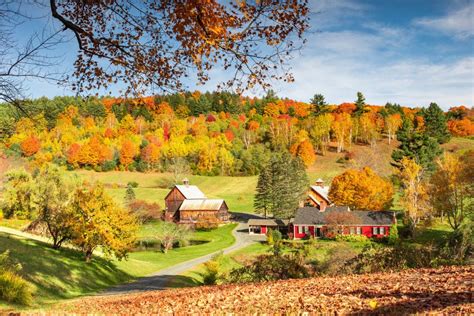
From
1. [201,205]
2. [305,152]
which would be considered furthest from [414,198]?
[305,152]

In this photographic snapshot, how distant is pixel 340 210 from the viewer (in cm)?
5744

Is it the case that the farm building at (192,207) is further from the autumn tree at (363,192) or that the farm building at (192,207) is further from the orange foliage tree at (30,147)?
the orange foliage tree at (30,147)

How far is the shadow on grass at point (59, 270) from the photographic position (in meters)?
22.1

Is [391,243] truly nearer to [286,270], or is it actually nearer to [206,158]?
[286,270]

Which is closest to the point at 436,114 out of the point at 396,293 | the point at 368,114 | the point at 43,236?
the point at 368,114

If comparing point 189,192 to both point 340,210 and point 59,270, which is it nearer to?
point 340,210

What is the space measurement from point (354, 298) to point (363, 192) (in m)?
56.1

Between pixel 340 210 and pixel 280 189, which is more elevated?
pixel 280 189

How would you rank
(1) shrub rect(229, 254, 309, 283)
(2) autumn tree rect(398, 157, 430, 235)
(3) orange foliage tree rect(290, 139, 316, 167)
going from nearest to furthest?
(1) shrub rect(229, 254, 309, 283) < (2) autumn tree rect(398, 157, 430, 235) < (3) orange foliage tree rect(290, 139, 316, 167)

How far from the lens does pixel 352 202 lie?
6134cm

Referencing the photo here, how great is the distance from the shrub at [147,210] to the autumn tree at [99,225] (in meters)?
37.4

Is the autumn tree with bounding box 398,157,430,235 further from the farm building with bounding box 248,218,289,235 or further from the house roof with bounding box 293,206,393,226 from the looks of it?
the farm building with bounding box 248,218,289,235

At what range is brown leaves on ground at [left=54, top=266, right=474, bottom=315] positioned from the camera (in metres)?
6.56

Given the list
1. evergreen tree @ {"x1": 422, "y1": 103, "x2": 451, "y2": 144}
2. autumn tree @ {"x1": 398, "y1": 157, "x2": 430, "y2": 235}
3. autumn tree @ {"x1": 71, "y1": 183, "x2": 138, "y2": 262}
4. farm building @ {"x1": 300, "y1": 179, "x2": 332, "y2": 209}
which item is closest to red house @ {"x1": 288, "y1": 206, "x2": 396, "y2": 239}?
autumn tree @ {"x1": 398, "y1": 157, "x2": 430, "y2": 235}
